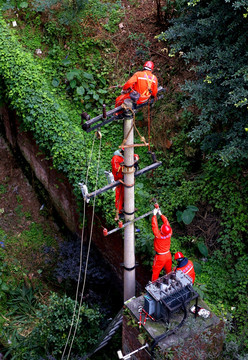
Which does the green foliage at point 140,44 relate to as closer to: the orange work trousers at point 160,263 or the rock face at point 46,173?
the rock face at point 46,173

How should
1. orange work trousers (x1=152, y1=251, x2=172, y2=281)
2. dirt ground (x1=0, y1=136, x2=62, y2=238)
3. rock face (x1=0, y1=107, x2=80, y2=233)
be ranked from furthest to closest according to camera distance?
dirt ground (x1=0, y1=136, x2=62, y2=238) → rock face (x1=0, y1=107, x2=80, y2=233) → orange work trousers (x1=152, y1=251, x2=172, y2=281)

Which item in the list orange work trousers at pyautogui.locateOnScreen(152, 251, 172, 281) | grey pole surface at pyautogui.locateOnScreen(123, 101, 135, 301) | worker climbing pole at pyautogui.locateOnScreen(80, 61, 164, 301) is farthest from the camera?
orange work trousers at pyautogui.locateOnScreen(152, 251, 172, 281)

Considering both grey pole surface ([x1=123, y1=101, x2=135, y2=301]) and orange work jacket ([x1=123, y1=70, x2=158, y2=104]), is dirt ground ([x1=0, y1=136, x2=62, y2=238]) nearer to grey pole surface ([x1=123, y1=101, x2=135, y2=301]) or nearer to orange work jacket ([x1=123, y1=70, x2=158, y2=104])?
grey pole surface ([x1=123, y1=101, x2=135, y2=301])

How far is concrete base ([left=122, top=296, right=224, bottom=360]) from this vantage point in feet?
18.0

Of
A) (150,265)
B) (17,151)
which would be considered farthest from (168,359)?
(17,151)

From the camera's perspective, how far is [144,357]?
6090 mm

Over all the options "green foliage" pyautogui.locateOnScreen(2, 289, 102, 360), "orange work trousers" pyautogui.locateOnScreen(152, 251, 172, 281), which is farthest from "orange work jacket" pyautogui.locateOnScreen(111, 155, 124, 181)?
"green foliage" pyautogui.locateOnScreen(2, 289, 102, 360)

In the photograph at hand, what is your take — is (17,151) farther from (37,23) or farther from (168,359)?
(168,359)

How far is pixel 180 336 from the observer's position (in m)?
5.70

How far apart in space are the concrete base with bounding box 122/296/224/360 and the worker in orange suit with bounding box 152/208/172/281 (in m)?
0.78

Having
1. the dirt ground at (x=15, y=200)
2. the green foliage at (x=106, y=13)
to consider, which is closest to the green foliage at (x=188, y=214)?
the dirt ground at (x=15, y=200)

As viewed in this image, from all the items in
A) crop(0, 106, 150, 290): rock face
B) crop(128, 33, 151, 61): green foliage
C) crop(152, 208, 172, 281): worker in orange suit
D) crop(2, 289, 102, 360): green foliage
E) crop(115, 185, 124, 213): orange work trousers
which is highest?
crop(128, 33, 151, 61): green foliage

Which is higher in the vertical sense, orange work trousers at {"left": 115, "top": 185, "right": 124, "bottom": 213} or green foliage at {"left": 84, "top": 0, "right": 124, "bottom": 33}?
green foliage at {"left": 84, "top": 0, "right": 124, "bottom": 33}

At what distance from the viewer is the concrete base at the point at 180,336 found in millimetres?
5488
